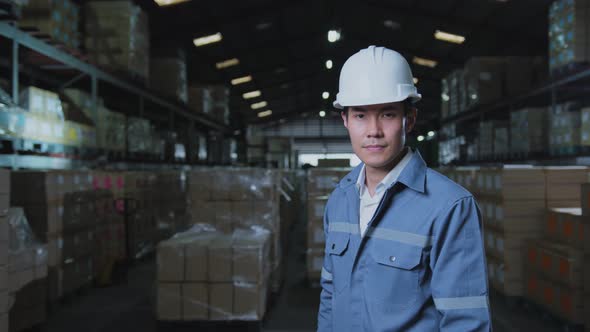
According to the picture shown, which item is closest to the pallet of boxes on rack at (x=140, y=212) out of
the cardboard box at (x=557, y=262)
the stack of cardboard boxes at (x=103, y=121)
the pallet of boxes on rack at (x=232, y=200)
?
the stack of cardboard boxes at (x=103, y=121)

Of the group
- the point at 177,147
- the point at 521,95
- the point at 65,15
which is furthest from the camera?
the point at 177,147

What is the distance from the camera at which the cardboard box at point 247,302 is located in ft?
14.2

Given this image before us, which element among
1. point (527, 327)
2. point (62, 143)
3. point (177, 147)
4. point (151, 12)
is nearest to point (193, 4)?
point (151, 12)

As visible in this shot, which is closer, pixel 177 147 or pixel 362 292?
pixel 362 292

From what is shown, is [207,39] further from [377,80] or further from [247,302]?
[377,80]

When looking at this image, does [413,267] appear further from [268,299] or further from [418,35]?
[418,35]

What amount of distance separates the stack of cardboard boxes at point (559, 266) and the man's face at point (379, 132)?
353 cm

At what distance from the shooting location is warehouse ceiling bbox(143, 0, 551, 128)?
11.6m

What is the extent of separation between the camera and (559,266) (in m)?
4.37

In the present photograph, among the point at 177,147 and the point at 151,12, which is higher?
the point at 151,12

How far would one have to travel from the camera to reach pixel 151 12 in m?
10.9


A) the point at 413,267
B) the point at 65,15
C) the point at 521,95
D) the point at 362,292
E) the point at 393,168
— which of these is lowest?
the point at 362,292

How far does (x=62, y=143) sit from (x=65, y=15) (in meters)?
1.98

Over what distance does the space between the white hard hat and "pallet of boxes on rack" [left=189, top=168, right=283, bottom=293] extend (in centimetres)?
398
